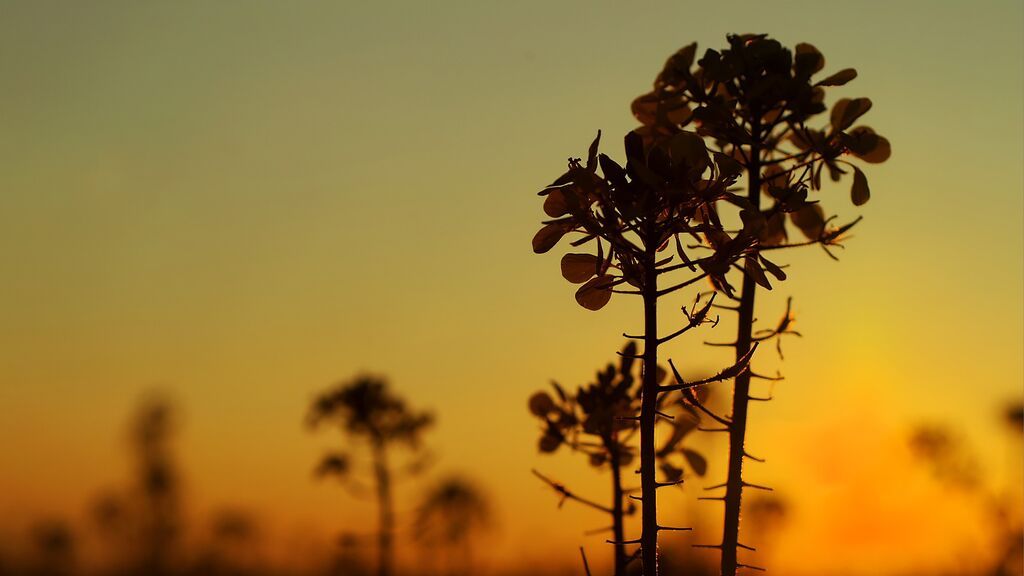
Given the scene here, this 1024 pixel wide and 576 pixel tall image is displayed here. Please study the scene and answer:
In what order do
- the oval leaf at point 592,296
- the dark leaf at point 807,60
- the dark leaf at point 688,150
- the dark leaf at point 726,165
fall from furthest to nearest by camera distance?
the dark leaf at point 807,60, the oval leaf at point 592,296, the dark leaf at point 726,165, the dark leaf at point 688,150

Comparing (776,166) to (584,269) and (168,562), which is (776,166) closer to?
(584,269)

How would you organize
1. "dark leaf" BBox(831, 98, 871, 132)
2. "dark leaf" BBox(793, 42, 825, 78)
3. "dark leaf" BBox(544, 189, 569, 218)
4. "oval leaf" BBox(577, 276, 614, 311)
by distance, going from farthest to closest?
"dark leaf" BBox(831, 98, 871, 132) → "dark leaf" BBox(793, 42, 825, 78) → "oval leaf" BBox(577, 276, 614, 311) → "dark leaf" BBox(544, 189, 569, 218)

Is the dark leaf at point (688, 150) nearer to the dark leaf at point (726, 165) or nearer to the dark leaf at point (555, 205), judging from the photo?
the dark leaf at point (726, 165)

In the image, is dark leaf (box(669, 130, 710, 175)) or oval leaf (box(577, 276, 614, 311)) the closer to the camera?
dark leaf (box(669, 130, 710, 175))

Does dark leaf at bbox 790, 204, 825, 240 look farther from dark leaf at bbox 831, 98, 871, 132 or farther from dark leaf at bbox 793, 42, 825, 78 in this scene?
dark leaf at bbox 793, 42, 825, 78

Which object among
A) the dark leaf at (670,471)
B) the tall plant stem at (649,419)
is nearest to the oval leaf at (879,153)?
the dark leaf at (670,471)

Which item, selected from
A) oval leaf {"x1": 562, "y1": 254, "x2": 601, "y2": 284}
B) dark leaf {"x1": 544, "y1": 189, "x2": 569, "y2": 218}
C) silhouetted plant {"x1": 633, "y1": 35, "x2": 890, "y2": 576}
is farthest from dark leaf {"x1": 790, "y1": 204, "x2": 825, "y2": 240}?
dark leaf {"x1": 544, "y1": 189, "x2": 569, "y2": 218}

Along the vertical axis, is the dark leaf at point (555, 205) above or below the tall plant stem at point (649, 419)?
above

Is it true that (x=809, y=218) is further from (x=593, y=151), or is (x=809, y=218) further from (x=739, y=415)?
(x=593, y=151)

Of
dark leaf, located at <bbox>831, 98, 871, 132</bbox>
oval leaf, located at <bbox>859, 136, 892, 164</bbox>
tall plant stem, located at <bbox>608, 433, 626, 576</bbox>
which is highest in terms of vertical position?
dark leaf, located at <bbox>831, 98, 871, 132</bbox>
